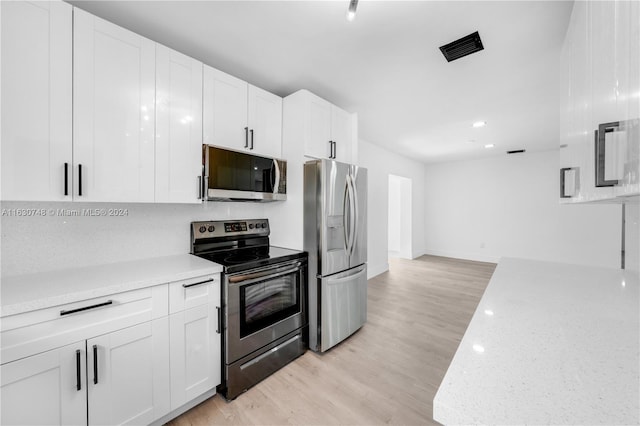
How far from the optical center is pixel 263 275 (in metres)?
1.96

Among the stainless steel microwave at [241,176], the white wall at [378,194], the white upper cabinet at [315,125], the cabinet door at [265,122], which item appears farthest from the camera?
the white wall at [378,194]

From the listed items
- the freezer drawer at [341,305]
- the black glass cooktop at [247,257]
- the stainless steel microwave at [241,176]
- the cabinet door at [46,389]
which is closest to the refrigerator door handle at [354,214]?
the freezer drawer at [341,305]

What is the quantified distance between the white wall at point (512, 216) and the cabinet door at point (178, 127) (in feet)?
21.5

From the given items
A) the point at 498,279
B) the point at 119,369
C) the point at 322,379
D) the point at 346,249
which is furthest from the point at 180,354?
the point at 498,279

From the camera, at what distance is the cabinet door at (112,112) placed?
1.45 m

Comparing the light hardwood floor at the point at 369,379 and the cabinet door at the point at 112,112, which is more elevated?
the cabinet door at the point at 112,112

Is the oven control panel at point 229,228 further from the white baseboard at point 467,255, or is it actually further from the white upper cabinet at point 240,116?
the white baseboard at point 467,255

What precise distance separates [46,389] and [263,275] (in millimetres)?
1204

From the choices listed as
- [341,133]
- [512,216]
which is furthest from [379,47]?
[512,216]

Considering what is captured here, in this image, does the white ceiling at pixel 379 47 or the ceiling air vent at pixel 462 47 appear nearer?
the white ceiling at pixel 379 47

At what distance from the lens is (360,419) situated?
164cm

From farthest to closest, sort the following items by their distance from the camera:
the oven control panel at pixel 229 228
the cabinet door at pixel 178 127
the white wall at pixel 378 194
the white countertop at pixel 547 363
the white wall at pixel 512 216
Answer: the white wall at pixel 512 216, the white wall at pixel 378 194, the oven control panel at pixel 229 228, the cabinet door at pixel 178 127, the white countertop at pixel 547 363

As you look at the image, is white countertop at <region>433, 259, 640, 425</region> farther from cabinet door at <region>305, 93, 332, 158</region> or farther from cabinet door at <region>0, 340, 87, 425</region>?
cabinet door at <region>305, 93, 332, 158</region>

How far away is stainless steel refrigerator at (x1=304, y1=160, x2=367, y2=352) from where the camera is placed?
2.31 m
